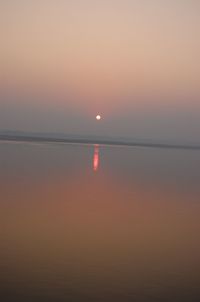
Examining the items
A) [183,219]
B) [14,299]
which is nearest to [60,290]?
[14,299]

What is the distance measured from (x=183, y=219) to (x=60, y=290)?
9.27m

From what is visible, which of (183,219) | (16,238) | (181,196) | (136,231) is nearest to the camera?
(16,238)

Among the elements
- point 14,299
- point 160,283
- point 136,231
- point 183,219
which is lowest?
point 14,299

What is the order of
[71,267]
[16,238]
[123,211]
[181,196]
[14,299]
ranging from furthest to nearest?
1. [181,196]
2. [123,211]
3. [16,238]
4. [71,267]
5. [14,299]

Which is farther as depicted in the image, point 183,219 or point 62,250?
point 183,219

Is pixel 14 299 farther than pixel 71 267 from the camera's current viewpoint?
No

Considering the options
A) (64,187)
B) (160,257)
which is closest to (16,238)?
(160,257)

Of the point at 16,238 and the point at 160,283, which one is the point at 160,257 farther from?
the point at 16,238

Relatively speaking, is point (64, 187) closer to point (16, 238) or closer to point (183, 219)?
point (183, 219)

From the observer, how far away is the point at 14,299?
7.76 meters

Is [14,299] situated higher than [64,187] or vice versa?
[64,187]

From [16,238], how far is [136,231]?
13.2 feet

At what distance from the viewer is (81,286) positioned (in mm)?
8930

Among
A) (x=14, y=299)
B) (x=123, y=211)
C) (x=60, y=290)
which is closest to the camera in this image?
(x=14, y=299)
